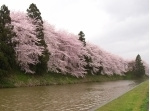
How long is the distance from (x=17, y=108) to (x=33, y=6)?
23607 mm

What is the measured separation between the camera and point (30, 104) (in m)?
17.0

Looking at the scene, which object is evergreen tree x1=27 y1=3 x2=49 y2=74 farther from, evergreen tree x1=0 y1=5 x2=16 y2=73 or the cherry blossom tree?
evergreen tree x1=0 y1=5 x2=16 y2=73

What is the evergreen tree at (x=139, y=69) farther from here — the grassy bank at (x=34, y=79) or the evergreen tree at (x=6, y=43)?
the evergreen tree at (x=6, y=43)

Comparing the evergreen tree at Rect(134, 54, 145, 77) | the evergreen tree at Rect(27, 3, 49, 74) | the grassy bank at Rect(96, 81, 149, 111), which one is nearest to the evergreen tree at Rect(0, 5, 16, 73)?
the evergreen tree at Rect(27, 3, 49, 74)

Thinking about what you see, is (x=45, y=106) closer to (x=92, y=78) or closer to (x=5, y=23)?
(x=5, y=23)

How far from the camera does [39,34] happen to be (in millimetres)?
37062

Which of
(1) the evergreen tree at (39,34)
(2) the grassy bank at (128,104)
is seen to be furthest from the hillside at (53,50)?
(2) the grassy bank at (128,104)

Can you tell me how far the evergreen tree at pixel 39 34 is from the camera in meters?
35.5

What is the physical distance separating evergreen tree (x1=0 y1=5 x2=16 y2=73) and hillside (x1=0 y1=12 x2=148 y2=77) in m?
1.56

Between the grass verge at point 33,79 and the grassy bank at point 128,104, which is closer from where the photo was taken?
the grassy bank at point 128,104

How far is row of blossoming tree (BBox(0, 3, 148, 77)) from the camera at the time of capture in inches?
1241

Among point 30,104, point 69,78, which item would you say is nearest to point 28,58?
point 69,78

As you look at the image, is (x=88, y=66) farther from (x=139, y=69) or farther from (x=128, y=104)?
(x=128, y=104)

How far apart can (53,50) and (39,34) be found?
18.2ft
